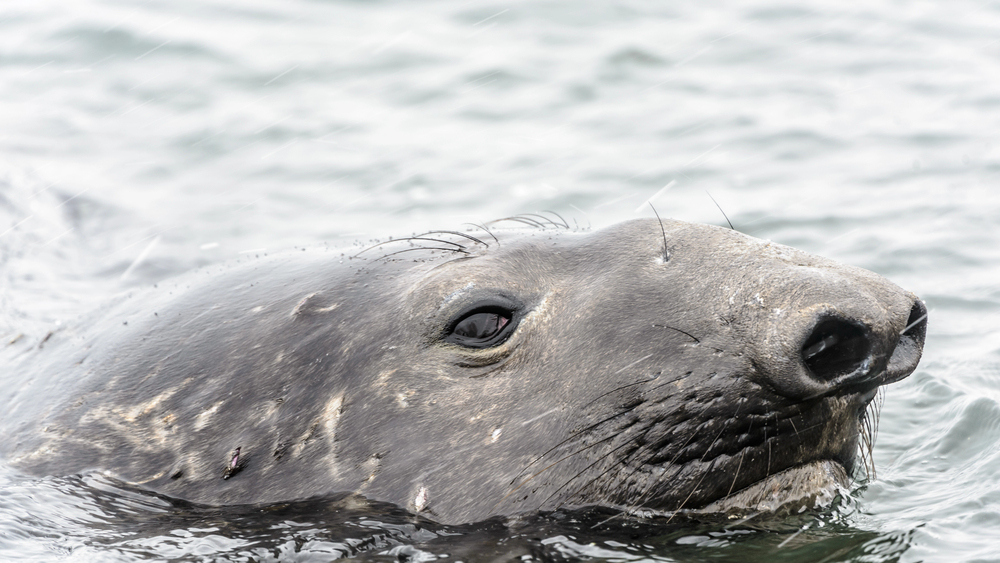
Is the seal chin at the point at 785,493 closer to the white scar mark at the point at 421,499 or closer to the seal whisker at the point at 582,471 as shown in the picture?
the seal whisker at the point at 582,471

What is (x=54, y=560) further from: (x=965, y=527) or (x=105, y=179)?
(x=105, y=179)

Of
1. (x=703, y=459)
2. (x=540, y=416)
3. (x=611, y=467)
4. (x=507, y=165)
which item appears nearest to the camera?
(x=703, y=459)

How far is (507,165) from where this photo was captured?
12.2 metres

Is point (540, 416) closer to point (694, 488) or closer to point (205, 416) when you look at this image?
point (694, 488)

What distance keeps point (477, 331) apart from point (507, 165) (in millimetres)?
7521

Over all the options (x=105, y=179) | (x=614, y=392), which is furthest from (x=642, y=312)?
(x=105, y=179)

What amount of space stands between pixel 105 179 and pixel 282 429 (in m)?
7.93

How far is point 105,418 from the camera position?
529cm

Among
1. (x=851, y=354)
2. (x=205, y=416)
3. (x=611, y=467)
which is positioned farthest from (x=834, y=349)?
(x=205, y=416)

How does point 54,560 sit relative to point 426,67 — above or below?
below

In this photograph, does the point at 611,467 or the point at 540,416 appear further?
the point at 540,416

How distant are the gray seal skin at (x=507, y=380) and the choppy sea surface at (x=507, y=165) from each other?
19cm

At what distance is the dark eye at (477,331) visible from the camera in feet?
15.9

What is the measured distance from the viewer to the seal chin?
4.39 meters
